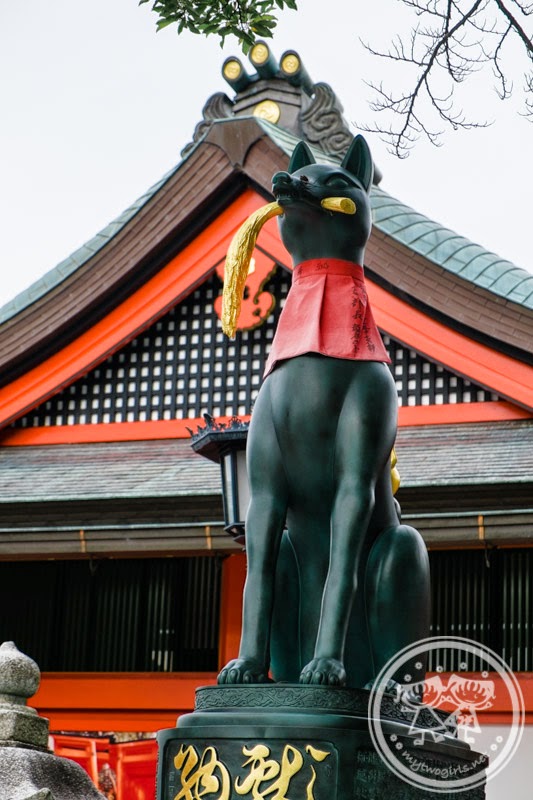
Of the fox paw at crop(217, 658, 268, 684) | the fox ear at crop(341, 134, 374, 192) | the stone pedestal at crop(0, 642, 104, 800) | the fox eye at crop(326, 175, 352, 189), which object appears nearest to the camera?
the fox paw at crop(217, 658, 268, 684)

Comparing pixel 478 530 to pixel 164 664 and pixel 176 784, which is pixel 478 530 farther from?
pixel 176 784

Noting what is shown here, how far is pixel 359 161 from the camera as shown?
4484mm

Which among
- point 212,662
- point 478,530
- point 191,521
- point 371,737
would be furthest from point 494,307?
point 371,737

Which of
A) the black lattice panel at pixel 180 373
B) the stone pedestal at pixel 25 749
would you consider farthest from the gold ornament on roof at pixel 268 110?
the stone pedestal at pixel 25 749

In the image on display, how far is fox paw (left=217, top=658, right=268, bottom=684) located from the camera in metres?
3.92

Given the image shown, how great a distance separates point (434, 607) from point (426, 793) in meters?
5.34

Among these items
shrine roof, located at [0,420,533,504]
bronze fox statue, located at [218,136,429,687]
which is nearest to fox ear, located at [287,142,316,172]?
bronze fox statue, located at [218,136,429,687]

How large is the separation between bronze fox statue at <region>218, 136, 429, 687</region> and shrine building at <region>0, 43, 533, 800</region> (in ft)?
12.9

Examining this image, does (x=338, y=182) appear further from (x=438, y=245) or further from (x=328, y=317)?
(x=438, y=245)

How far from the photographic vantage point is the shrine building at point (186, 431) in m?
8.98

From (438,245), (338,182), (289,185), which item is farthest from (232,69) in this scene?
(289,185)

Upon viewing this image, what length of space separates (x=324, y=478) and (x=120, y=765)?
6122mm

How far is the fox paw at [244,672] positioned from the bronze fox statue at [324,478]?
0.02m

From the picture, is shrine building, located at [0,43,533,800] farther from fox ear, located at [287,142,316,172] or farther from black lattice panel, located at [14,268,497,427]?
fox ear, located at [287,142,316,172]
